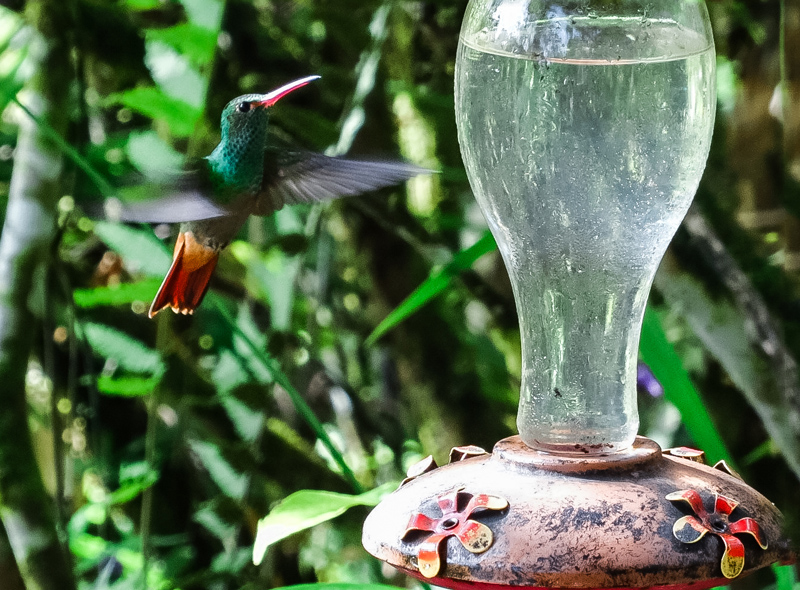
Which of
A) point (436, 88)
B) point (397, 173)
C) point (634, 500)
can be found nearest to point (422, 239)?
point (436, 88)

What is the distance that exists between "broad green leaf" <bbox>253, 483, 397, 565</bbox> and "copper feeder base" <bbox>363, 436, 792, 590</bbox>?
12cm

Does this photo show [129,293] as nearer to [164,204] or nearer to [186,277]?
[186,277]

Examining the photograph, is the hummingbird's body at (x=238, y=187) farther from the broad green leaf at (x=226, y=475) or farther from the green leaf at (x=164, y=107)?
the broad green leaf at (x=226, y=475)

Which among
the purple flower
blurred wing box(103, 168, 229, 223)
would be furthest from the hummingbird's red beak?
the purple flower

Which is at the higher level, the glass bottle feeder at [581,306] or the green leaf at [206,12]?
the green leaf at [206,12]

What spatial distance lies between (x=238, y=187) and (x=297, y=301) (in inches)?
29.0

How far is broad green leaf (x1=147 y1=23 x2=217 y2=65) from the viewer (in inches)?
63.6

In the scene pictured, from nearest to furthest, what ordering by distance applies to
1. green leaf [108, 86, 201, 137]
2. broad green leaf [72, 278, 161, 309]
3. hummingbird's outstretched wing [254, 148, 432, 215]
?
hummingbird's outstretched wing [254, 148, 432, 215]
green leaf [108, 86, 201, 137]
broad green leaf [72, 278, 161, 309]

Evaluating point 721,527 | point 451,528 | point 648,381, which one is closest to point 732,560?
point 721,527

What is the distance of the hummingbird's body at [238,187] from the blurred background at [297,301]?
117 millimetres

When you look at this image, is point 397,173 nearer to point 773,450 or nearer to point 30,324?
point 30,324

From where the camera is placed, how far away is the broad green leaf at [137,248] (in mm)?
1694

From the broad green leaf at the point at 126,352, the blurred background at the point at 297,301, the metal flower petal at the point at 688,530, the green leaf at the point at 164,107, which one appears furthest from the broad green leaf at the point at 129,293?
the metal flower petal at the point at 688,530

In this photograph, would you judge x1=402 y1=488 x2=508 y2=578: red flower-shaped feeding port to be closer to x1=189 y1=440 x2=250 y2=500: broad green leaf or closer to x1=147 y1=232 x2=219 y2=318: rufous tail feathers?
x1=147 y1=232 x2=219 y2=318: rufous tail feathers
